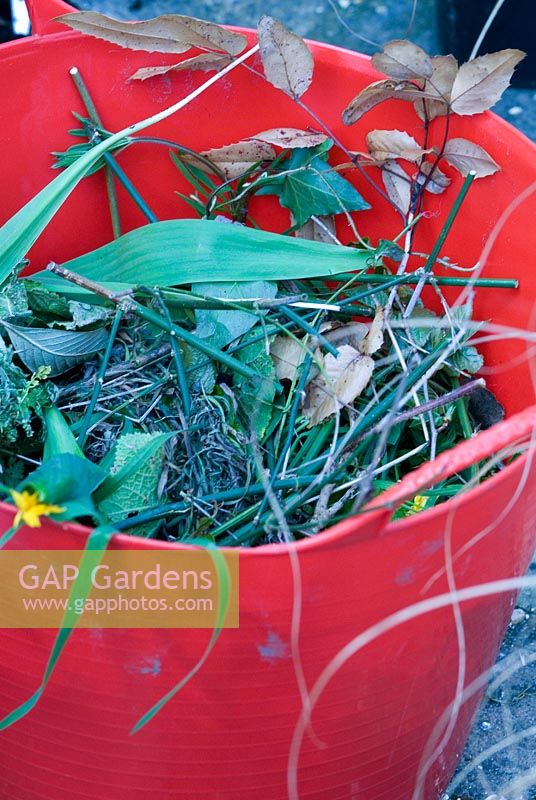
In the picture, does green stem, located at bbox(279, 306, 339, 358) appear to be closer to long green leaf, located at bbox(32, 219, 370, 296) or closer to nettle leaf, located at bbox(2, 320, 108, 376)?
long green leaf, located at bbox(32, 219, 370, 296)

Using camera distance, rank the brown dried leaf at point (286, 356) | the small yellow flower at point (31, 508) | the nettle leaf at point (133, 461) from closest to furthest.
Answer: the small yellow flower at point (31, 508), the nettle leaf at point (133, 461), the brown dried leaf at point (286, 356)

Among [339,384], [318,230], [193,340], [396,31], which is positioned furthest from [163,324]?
[396,31]

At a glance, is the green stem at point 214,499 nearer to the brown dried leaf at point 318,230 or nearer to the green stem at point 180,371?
the green stem at point 180,371

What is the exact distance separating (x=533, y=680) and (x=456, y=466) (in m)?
0.66

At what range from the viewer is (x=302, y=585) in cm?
51

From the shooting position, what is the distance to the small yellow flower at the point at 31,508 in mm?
470

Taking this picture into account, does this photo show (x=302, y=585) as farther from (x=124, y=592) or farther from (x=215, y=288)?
(x=215, y=288)

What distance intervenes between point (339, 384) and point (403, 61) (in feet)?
0.89

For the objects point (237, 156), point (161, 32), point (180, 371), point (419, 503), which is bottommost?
point (419, 503)

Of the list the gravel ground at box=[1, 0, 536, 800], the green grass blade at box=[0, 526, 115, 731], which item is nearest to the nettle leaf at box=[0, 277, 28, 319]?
the green grass blade at box=[0, 526, 115, 731]

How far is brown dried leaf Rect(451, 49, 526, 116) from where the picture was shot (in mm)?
790

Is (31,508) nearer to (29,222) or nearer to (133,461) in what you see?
(133,461)

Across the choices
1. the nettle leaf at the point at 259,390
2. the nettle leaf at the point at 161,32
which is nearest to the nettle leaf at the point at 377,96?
the nettle leaf at the point at 161,32

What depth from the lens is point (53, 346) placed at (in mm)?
802
